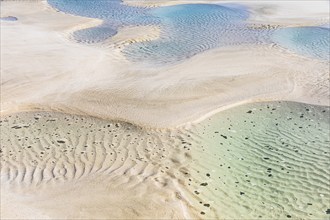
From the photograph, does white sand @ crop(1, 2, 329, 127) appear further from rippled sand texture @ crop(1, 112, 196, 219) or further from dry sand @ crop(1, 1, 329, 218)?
rippled sand texture @ crop(1, 112, 196, 219)

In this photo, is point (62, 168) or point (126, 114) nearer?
point (62, 168)

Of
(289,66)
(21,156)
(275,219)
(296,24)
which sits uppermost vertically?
(296,24)

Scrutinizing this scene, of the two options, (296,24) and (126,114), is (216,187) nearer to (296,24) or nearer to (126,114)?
(126,114)

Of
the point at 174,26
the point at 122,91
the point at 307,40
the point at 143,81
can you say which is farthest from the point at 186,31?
the point at 122,91

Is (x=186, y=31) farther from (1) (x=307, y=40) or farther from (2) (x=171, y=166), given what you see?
(2) (x=171, y=166)

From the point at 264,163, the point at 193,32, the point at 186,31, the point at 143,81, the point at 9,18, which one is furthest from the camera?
the point at 9,18

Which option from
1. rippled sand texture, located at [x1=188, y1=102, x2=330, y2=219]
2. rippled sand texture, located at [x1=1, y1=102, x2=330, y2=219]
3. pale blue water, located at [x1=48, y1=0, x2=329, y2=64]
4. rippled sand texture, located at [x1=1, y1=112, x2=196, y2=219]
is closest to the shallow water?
pale blue water, located at [x1=48, y1=0, x2=329, y2=64]

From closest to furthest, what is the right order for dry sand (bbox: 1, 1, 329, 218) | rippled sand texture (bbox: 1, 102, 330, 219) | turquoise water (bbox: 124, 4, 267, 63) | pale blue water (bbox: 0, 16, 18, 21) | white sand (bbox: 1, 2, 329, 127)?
1. rippled sand texture (bbox: 1, 102, 330, 219)
2. dry sand (bbox: 1, 1, 329, 218)
3. white sand (bbox: 1, 2, 329, 127)
4. turquoise water (bbox: 124, 4, 267, 63)
5. pale blue water (bbox: 0, 16, 18, 21)

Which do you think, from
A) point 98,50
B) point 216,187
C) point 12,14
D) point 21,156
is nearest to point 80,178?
point 21,156
